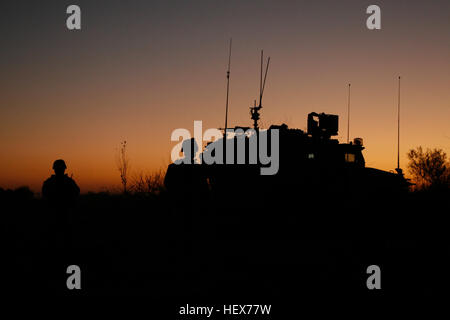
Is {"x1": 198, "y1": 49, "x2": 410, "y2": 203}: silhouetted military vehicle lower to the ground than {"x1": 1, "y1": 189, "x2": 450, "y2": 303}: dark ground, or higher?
higher

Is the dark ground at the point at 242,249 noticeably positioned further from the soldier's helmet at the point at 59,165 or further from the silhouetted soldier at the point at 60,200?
the soldier's helmet at the point at 59,165

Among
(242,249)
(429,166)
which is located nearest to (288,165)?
(242,249)

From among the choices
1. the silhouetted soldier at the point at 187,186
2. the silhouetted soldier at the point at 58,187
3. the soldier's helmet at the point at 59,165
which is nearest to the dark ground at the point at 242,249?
the silhouetted soldier at the point at 187,186

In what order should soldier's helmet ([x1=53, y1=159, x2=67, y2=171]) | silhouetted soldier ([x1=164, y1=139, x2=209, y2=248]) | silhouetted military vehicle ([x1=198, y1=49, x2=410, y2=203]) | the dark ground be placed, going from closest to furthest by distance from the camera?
the dark ground, soldier's helmet ([x1=53, y1=159, x2=67, y2=171]), silhouetted soldier ([x1=164, y1=139, x2=209, y2=248]), silhouetted military vehicle ([x1=198, y1=49, x2=410, y2=203])

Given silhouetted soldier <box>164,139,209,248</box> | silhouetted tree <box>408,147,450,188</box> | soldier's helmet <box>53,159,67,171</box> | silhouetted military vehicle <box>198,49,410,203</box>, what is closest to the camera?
soldier's helmet <box>53,159,67,171</box>

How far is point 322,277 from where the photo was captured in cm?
740

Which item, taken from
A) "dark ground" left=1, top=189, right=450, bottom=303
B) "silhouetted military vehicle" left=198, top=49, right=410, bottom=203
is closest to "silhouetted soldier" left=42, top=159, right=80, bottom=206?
"dark ground" left=1, top=189, right=450, bottom=303

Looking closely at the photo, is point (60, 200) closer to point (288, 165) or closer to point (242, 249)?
point (242, 249)

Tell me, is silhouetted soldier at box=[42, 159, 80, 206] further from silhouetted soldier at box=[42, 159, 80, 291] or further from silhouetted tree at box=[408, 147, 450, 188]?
silhouetted tree at box=[408, 147, 450, 188]

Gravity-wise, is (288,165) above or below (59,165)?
below

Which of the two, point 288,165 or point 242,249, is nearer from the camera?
point 242,249

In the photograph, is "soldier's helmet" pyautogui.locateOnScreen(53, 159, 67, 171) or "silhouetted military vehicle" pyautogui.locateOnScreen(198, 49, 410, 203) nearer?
"soldier's helmet" pyautogui.locateOnScreen(53, 159, 67, 171)

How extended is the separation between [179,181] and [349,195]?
21.8 feet

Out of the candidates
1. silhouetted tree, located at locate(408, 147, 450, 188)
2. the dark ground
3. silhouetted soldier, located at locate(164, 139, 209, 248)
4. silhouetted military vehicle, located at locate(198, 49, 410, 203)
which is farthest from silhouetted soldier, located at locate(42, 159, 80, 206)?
silhouetted tree, located at locate(408, 147, 450, 188)
